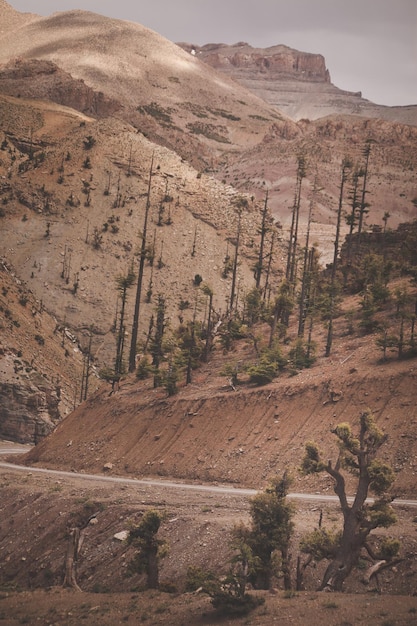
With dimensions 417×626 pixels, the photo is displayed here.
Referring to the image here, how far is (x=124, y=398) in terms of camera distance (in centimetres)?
5178

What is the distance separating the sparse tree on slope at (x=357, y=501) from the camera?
24.8 metres

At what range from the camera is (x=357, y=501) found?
25031 millimetres

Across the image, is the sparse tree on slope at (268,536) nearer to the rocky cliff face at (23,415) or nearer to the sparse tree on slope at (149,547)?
the sparse tree on slope at (149,547)

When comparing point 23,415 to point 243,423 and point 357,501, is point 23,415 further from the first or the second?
point 357,501

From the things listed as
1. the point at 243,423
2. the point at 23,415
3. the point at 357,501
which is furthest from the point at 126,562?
the point at 23,415

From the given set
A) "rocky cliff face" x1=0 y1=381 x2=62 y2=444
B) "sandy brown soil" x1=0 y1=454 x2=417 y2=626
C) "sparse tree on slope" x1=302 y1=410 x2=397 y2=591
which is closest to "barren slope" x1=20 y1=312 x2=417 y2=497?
"sandy brown soil" x1=0 y1=454 x2=417 y2=626

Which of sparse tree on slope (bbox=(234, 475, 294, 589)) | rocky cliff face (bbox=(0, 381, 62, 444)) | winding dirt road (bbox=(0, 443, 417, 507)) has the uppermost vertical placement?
sparse tree on slope (bbox=(234, 475, 294, 589))

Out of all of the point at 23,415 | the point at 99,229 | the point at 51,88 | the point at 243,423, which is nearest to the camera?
the point at 243,423

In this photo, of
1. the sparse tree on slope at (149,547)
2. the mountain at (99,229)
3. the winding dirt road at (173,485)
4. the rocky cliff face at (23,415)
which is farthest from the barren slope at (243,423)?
the mountain at (99,229)

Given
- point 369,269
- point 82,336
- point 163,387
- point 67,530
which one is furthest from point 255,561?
point 82,336

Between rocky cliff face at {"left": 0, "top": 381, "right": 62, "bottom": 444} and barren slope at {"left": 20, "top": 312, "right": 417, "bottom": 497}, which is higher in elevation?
barren slope at {"left": 20, "top": 312, "right": 417, "bottom": 497}

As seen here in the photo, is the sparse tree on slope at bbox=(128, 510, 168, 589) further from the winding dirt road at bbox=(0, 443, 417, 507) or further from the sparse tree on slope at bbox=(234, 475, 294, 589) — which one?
the winding dirt road at bbox=(0, 443, 417, 507)

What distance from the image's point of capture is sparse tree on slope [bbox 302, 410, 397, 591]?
24.8 meters

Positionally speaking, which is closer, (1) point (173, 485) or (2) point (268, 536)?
(2) point (268, 536)
